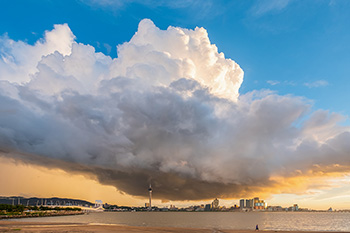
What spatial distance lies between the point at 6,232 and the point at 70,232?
19051 mm

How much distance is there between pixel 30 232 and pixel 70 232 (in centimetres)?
1225

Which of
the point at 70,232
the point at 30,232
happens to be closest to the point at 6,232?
the point at 30,232

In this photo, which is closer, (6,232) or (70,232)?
(6,232)

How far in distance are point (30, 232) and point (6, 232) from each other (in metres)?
6.81

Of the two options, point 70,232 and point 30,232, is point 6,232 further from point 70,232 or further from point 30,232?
point 70,232

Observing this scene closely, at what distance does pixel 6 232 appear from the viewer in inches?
3435

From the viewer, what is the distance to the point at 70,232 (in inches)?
3716

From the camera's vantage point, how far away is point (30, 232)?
8962 centimetres
